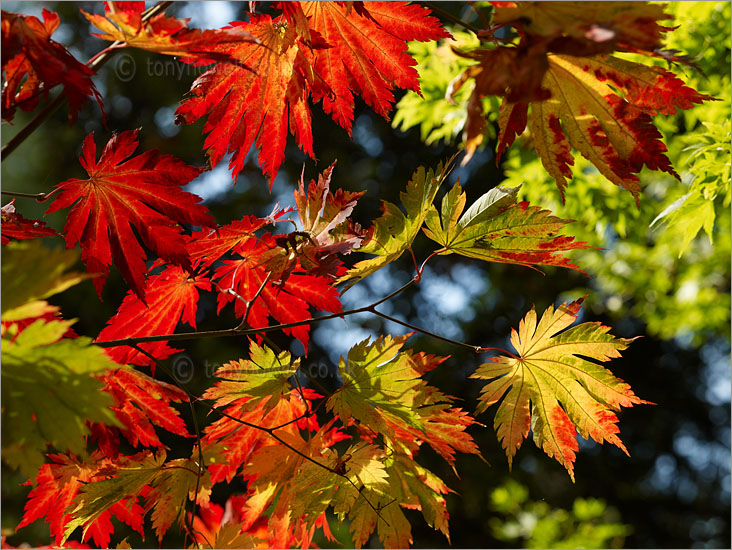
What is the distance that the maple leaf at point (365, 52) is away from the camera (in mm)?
753

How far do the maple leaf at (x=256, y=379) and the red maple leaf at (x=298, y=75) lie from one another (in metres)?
0.26

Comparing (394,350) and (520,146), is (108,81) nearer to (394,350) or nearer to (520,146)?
(520,146)

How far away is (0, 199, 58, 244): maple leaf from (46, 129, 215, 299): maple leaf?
34 millimetres

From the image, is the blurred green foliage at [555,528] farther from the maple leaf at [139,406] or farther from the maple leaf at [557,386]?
the maple leaf at [139,406]

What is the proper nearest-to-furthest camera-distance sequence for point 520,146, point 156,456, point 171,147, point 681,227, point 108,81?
point 156,456 → point 681,227 → point 520,146 → point 171,147 → point 108,81

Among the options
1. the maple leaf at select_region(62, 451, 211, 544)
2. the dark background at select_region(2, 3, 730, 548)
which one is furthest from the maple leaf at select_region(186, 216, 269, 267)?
the dark background at select_region(2, 3, 730, 548)

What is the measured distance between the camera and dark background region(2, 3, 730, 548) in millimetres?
4738

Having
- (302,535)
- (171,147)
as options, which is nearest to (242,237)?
(302,535)

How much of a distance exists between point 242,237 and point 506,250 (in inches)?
14.4

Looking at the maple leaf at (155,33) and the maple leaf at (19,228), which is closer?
the maple leaf at (155,33)

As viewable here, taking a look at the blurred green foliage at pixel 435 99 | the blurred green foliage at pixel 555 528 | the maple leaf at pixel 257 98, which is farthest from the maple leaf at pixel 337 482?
the blurred green foliage at pixel 555 528

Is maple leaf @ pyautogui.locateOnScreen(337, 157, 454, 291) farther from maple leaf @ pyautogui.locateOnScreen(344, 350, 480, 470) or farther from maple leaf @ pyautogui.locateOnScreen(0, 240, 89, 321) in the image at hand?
maple leaf @ pyautogui.locateOnScreen(0, 240, 89, 321)

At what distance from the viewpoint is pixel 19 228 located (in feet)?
2.36

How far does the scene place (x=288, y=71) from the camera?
0.79 m
